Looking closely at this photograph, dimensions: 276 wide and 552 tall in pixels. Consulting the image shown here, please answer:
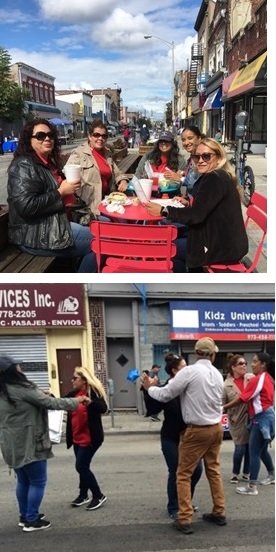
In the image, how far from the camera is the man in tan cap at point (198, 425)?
1.24m

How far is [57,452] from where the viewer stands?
1.30m

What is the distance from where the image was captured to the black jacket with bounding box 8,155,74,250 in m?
1.35

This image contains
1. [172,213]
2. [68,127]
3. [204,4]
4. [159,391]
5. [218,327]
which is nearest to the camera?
[204,4]

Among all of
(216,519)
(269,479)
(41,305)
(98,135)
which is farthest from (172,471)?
(98,135)

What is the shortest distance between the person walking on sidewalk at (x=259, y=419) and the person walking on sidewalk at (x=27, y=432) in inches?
16.6

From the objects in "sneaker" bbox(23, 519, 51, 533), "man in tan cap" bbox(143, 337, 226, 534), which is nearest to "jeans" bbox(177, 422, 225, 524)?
"man in tan cap" bbox(143, 337, 226, 534)

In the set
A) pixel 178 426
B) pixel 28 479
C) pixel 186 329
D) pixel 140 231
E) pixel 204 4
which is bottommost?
pixel 28 479

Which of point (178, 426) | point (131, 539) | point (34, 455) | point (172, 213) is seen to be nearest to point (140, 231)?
point (172, 213)

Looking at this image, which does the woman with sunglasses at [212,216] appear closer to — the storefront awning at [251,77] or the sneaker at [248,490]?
the storefront awning at [251,77]

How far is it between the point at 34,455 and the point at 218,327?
0.58 metres

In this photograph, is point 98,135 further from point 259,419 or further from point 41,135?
point 259,419

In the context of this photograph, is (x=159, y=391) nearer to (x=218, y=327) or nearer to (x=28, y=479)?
(x=218, y=327)

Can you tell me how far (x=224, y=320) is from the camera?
3.61 feet

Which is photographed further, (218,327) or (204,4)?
(218,327)
